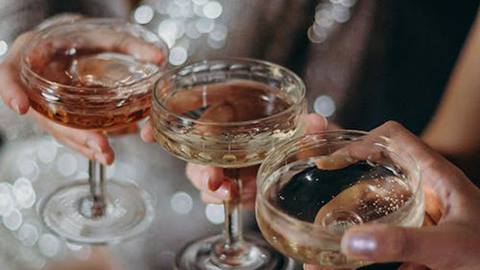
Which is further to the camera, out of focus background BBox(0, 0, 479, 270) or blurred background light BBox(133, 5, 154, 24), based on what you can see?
blurred background light BBox(133, 5, 154, 24)

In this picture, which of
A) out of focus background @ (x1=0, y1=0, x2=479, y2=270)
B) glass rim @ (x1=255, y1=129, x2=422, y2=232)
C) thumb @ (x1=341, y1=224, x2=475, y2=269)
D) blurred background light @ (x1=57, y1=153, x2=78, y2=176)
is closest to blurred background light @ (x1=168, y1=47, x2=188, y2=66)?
out of focus background @ (x1=0, y1=0, x2=479, y2=270)

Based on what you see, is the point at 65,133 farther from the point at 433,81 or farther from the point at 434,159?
the point at 433,81

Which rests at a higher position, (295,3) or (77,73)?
(77,73)

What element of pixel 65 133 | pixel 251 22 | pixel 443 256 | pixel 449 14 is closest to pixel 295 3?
pixel 251 22

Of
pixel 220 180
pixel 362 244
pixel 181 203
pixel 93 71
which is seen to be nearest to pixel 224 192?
pixel 220 180

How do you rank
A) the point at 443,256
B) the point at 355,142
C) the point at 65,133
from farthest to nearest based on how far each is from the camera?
the point at 65,133 < the point at 355,142 < the point at 443,256

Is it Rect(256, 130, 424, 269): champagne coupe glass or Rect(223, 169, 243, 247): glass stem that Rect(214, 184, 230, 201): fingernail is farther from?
Rect(256, 130, 424, 269): champagne coupe glass

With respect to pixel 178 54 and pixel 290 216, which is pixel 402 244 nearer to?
pixel 290 216
